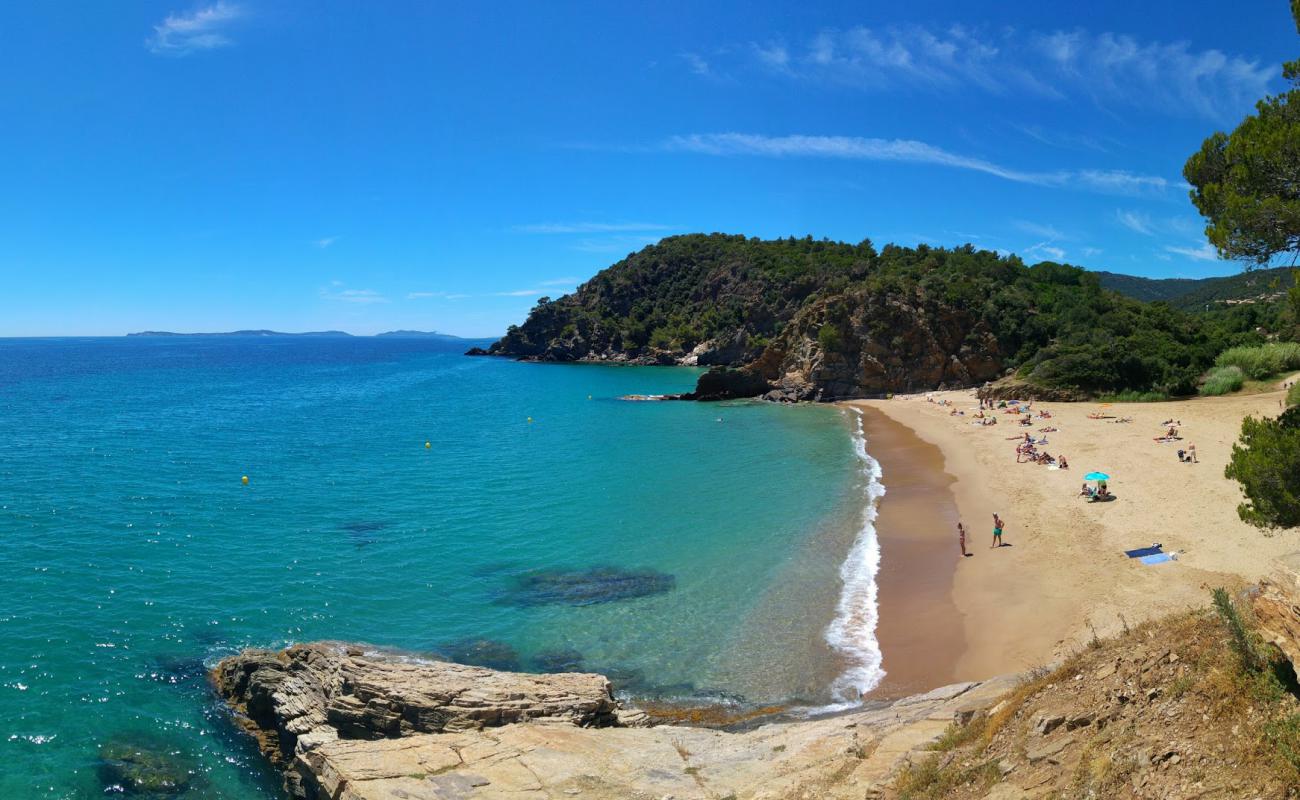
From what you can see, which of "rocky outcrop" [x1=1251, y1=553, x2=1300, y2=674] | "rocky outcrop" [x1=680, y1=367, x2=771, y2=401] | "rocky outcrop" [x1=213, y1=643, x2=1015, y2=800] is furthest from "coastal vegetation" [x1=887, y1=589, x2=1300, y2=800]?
"rocky outcrop" [x1=680, y1=367, x2=771, y2=401]

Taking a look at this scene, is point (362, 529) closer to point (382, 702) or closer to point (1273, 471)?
point (382, 702)

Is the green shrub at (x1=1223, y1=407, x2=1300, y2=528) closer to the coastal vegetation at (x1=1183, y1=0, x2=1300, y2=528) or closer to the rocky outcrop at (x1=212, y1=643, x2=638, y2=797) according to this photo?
the coastal vegetation at (x1=1183, y1=0, x2=1300, y2=528)

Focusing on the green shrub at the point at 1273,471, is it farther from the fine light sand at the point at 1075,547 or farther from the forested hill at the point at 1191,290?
the forested hill at the point at 1191,290

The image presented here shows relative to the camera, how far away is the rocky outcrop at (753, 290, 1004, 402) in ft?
218

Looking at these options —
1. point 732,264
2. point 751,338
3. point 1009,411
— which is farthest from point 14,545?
point 732,264

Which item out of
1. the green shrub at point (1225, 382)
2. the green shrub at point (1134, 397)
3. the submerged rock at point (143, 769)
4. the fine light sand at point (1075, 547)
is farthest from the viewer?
the green shrub at point (1134, 397)

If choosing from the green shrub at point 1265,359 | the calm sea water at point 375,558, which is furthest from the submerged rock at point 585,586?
the green shrub at point 1265,359

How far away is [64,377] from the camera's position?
99625 mm

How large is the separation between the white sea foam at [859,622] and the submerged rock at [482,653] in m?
7.46

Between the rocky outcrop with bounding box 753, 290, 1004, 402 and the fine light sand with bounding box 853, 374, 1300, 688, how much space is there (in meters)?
28.0

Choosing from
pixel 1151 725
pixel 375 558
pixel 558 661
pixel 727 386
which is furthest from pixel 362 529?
pixel 727 386

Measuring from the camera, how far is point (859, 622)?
18344 millimetres

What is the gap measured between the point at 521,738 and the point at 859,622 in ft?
33.7

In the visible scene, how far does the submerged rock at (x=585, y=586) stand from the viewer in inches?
800
